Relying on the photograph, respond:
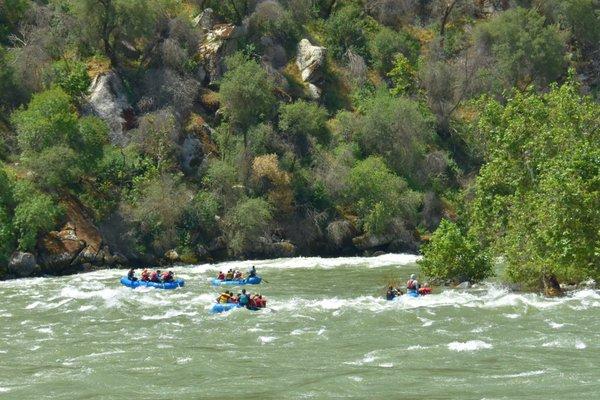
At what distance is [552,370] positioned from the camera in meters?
16.4

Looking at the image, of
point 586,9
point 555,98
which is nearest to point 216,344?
point 555,98

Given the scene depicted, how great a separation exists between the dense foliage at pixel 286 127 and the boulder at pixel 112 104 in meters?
0.13

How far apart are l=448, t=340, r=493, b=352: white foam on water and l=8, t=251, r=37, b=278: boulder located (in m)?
24.8

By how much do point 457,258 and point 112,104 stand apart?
92.4 ft

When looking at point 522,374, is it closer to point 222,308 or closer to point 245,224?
point 222,308

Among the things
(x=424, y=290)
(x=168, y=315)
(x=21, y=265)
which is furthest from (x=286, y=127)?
(x=168, y=315)

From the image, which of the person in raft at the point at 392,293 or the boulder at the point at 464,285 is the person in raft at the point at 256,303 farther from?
the boulder at the point at 464,285

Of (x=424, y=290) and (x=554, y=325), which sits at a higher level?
(x=424, y=290)

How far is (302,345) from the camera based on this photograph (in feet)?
65.8

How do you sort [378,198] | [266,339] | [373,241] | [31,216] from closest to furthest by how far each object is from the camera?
[266,339], [31,216], [373,241], [378,198]

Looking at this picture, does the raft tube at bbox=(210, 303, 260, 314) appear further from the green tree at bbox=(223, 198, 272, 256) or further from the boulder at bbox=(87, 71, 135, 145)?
the boulder at bbox=(87, 71, 135, 145)

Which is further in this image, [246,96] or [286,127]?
[286,127]

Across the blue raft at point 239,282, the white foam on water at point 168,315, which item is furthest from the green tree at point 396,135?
the white foam on water at point 168,315

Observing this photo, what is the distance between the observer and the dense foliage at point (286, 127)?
30.4m
